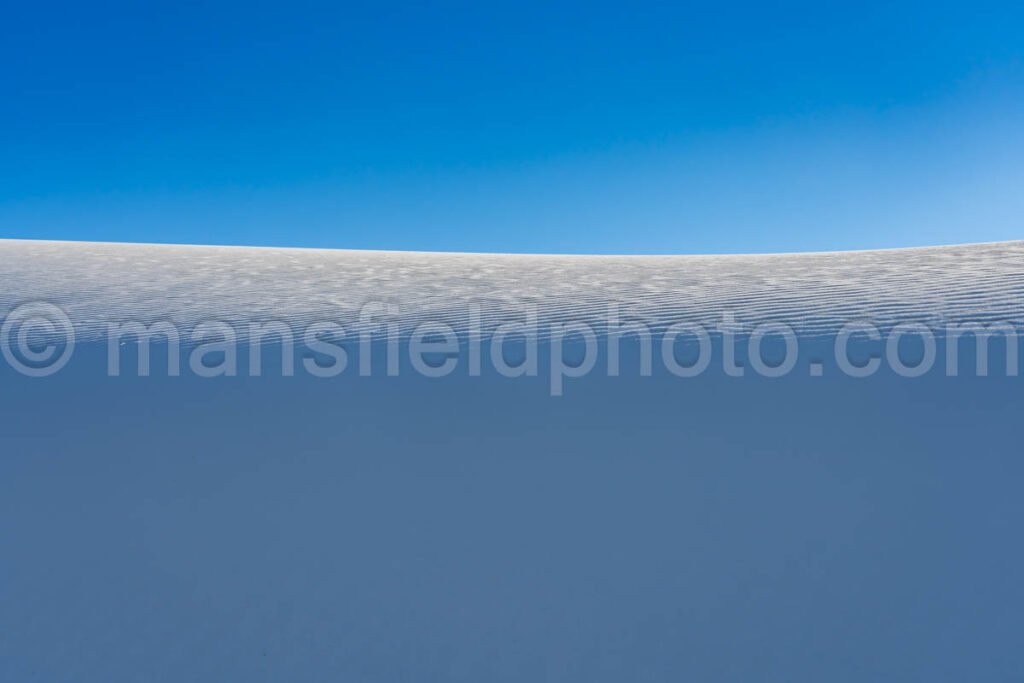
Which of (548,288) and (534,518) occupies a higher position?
(548,288)

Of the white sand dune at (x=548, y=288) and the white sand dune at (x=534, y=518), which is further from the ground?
the white sand dune at (x=548, y=288)

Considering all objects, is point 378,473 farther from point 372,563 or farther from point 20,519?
point 20,519

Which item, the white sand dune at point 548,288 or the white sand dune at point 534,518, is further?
the white sand dune at point 548,288

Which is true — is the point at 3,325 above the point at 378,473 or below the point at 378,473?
above

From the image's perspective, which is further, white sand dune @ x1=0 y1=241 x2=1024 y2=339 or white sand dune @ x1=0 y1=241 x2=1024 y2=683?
white sand dune @ x1=0 y1=241 x2=1024 y2=339

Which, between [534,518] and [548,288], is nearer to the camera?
[534,518]

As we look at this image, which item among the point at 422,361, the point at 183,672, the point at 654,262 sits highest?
the point at 654,262

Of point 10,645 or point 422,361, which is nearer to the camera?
point 10,645

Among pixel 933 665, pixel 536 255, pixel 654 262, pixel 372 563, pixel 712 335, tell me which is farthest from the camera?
pixel 536 255

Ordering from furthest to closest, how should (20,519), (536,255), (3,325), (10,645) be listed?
1. (536,255)
2. (3,325)
3. (20,519)
4. (10,645)

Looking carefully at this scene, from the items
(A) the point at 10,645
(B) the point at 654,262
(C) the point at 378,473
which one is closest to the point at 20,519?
(A) the point at 10,645

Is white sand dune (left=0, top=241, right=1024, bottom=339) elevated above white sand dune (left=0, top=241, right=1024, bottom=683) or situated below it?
above
